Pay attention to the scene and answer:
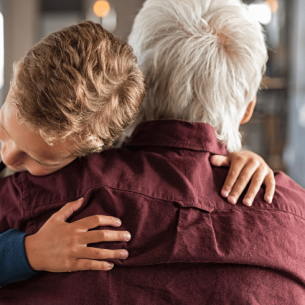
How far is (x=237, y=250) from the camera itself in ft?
2.23

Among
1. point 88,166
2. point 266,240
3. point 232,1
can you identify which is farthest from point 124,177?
point 232,1

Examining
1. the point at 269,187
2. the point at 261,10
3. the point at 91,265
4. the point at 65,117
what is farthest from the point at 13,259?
the point at 261,10

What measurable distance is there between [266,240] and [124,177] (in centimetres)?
30

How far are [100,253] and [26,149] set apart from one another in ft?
0.78

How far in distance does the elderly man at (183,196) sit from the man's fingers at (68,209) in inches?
0.7

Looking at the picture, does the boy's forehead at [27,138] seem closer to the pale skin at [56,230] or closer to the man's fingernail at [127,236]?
the pale skin at [56,230]

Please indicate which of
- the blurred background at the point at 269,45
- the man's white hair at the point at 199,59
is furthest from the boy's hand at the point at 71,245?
the blurred background at the point at 269,45

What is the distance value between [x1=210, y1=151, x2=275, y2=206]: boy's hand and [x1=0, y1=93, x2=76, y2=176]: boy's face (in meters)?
0.32

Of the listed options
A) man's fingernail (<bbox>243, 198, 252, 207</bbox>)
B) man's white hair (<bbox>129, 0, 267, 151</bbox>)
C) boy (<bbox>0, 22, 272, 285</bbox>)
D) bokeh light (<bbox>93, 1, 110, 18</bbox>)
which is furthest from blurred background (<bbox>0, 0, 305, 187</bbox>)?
boy (<bbox>0, 22, 272, 285</bbox>)

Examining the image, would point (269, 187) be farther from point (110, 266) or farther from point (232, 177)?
point (110, 266)

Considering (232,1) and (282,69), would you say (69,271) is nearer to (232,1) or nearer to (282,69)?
(232,1)

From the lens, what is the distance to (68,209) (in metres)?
0.70

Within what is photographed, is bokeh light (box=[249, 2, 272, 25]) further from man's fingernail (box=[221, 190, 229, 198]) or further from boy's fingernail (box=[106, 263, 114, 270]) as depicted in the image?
boy's fingernail (box=[106, 263, 114, 270])

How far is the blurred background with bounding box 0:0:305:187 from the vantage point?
3.53 meters
